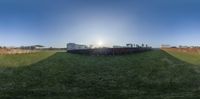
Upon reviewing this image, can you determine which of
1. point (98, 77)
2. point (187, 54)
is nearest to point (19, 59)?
point (98, 77)

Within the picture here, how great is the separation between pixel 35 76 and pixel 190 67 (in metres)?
34.4

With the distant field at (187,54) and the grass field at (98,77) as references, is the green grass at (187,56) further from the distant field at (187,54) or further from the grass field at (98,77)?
the grass field at (98,77)

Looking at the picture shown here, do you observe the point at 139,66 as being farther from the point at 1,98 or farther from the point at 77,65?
the point at 1,98

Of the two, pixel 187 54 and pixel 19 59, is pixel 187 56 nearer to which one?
pixel 187 54

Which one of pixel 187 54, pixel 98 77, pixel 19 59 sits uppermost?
pixel 187 54

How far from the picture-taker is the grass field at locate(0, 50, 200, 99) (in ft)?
A: 184

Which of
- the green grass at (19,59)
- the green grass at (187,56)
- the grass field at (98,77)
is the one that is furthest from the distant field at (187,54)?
the green grass at (19,59)

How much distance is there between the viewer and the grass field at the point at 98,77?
56156 mm

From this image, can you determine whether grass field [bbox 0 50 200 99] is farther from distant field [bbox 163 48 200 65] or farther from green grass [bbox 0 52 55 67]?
distant field [bbox 163 48 200 65]

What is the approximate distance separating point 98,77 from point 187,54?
37515 millimetres

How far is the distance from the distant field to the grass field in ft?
13.4

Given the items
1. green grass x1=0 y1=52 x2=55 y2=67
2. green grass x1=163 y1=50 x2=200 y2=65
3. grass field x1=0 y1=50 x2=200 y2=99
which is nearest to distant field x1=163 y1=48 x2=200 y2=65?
green grass x1=163 y1=50 x2=200 y2=65

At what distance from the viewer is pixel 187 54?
97375 millimetres

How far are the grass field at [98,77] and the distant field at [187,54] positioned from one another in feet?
13.4
